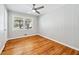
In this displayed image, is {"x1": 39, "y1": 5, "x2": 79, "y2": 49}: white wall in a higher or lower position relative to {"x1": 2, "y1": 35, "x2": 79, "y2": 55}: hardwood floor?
higher

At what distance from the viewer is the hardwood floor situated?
1.42 meters

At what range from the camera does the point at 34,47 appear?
4.86 ft

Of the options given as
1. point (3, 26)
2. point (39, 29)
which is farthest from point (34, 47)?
point (3, 26)

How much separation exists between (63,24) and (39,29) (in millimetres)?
428

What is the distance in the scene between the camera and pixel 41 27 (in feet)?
5.16

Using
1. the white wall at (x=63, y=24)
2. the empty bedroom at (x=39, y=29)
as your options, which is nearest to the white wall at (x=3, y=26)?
the empty bedroom at (x=39, y=29)

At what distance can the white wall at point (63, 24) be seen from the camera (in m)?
1.44

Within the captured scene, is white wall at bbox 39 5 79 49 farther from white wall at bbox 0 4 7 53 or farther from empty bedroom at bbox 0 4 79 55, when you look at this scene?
→ white wall at bbox 0 4 7 53

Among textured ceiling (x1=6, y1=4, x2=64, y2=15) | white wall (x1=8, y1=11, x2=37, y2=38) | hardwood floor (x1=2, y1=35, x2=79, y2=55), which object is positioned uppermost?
textured ceiling (x1=6, y1=4, x2=64, y2=15)

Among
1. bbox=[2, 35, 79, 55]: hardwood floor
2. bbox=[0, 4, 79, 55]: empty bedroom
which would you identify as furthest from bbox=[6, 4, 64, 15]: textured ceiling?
bbox=[2, 35, 79, 55]: hardwood floor

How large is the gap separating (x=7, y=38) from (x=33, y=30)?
1.47 feet

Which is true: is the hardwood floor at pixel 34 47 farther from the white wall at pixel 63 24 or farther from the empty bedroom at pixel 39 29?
the white wall at pixel 63 24
